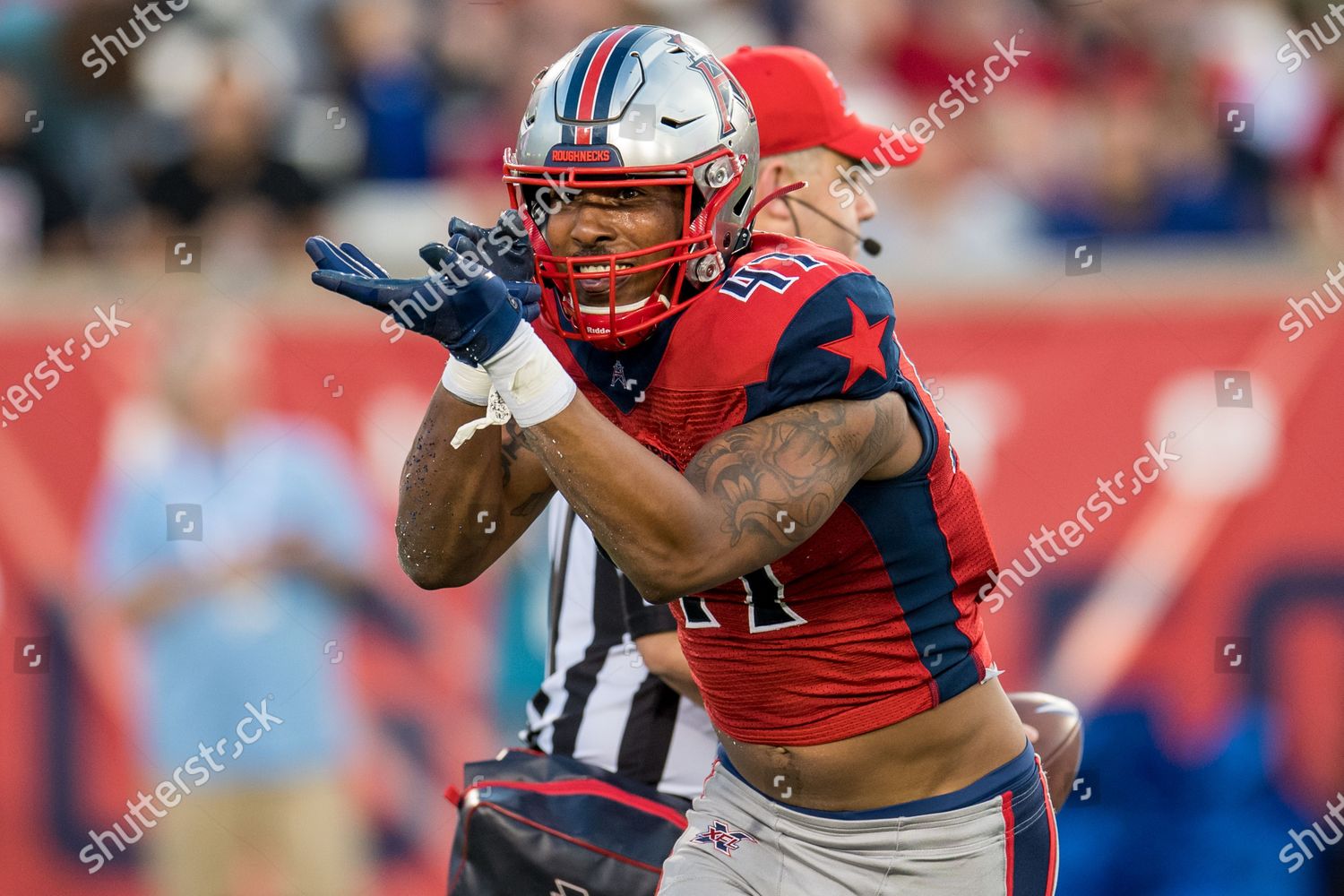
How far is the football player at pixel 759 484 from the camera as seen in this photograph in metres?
2.06

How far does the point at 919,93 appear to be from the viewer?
588 centimetres

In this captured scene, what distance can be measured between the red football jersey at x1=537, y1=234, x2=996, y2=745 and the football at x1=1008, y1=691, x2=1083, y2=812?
0.62 m

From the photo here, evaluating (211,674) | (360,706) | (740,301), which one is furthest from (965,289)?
(740,301)

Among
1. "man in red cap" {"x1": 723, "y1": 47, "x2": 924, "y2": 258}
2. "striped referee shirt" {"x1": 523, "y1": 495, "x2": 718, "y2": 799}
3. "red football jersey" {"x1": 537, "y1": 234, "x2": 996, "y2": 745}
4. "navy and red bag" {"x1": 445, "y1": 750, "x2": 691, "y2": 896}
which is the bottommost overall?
"navy and red bag" {"x1": 445, "y1": 750, "x2": 691, "y2": 896}

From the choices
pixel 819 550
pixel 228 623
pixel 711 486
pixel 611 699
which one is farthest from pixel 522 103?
pixel 711 486

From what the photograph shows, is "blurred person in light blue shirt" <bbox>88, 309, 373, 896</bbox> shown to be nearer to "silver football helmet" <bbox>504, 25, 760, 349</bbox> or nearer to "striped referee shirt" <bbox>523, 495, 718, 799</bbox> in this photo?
"striped referee shirt" <bbox>523, 495, 718, 799</bbox>

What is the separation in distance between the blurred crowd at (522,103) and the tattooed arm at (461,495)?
2.65 metres

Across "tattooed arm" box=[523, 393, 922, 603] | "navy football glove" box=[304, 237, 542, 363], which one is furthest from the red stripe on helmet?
"tattooed arm" box=[523, 393, 922, 603]

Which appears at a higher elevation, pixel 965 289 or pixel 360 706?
pixel 965 289

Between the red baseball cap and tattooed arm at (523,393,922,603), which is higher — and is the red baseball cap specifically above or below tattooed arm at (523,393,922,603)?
above

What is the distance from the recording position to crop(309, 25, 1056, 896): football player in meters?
2.06

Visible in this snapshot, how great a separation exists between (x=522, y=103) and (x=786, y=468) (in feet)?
12.4

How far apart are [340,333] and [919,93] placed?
235cm

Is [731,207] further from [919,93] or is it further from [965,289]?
[919,93]
